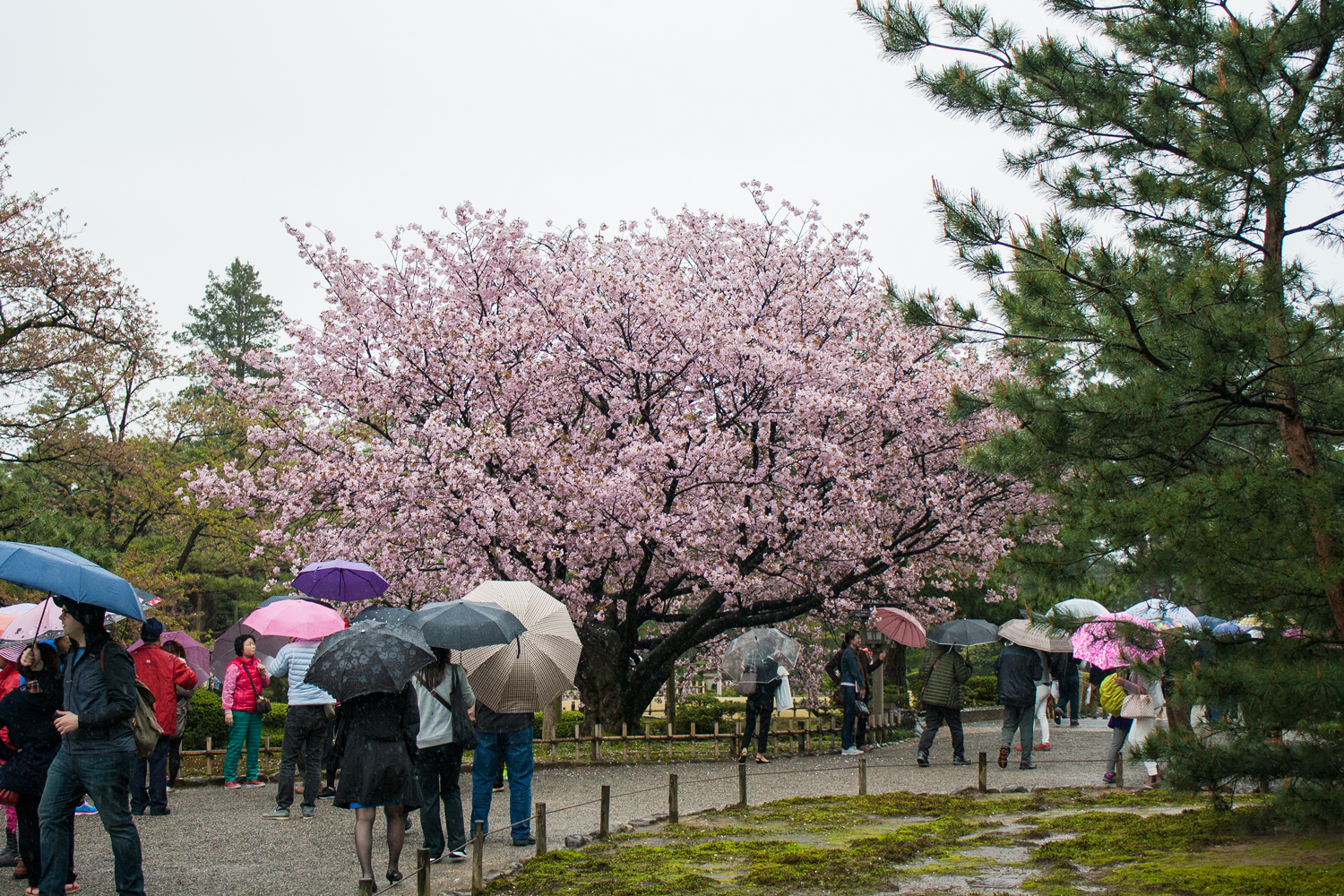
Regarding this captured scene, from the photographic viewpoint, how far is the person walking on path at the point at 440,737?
710 cm

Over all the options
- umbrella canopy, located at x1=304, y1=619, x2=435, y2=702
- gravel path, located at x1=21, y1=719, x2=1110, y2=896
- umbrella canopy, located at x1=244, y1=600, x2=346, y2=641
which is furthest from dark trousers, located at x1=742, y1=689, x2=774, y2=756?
umbrella canopy, located at x1=304, y1=619, x2=435, y2=702

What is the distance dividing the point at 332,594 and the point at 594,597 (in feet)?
16.4

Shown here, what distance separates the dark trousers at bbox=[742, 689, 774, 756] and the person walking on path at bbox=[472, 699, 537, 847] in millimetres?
6154

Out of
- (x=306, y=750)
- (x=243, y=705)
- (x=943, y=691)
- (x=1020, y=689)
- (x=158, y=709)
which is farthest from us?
(x=943, y=691)

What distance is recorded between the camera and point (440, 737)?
7.09 meters

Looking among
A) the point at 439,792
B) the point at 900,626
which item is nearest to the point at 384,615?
the point at 439,792

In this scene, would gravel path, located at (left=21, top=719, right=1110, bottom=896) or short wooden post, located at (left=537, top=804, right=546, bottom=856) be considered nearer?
gravel path, located at (left=21, top=719, right=1110, bottom=896)

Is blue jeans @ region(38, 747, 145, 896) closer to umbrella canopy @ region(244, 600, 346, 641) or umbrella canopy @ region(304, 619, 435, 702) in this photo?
umbrella canopy @ region(304, 619, 435, 702)

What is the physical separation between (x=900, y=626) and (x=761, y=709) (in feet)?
10.9

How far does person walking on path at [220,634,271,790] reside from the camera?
1063cm

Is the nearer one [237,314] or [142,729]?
[142,729]

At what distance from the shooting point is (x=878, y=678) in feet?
61.5

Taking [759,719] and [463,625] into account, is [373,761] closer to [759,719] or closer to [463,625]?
Result: [463,625]

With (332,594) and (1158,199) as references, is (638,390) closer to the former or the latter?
(332,594)
